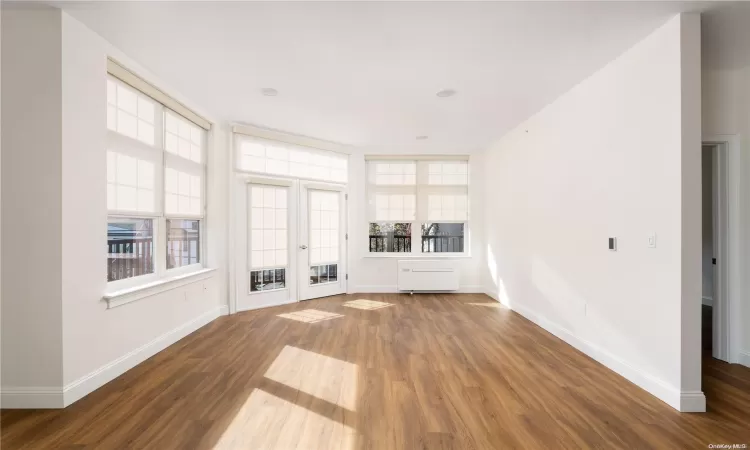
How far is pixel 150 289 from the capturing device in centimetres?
324

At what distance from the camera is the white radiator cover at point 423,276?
20.4 feet

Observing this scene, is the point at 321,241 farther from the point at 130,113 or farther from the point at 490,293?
the point at 130,113

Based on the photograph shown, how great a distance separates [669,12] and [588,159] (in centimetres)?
132

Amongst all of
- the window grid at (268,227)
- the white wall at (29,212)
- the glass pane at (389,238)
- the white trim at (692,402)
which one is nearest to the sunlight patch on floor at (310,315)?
the window grid at (268,227)

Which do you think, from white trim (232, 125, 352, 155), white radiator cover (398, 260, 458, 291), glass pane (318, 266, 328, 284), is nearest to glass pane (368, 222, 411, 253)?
white radiator cover (398, 260, 458, 291)

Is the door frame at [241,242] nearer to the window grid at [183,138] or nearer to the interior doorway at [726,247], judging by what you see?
the window grid at [183,138]

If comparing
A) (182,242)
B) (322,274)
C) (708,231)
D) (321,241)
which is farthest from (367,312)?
(708,231)

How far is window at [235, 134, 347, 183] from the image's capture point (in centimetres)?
510

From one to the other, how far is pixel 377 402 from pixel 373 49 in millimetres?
2778

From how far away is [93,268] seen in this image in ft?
8.68

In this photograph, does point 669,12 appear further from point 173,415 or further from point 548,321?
point 173,415

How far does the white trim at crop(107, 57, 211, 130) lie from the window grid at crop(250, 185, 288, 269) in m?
1.27

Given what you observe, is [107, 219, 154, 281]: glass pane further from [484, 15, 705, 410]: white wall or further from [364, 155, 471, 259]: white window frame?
[484, 15, 705, 410]: white wall

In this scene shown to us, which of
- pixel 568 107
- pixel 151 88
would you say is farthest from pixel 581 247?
pixel 151 88
